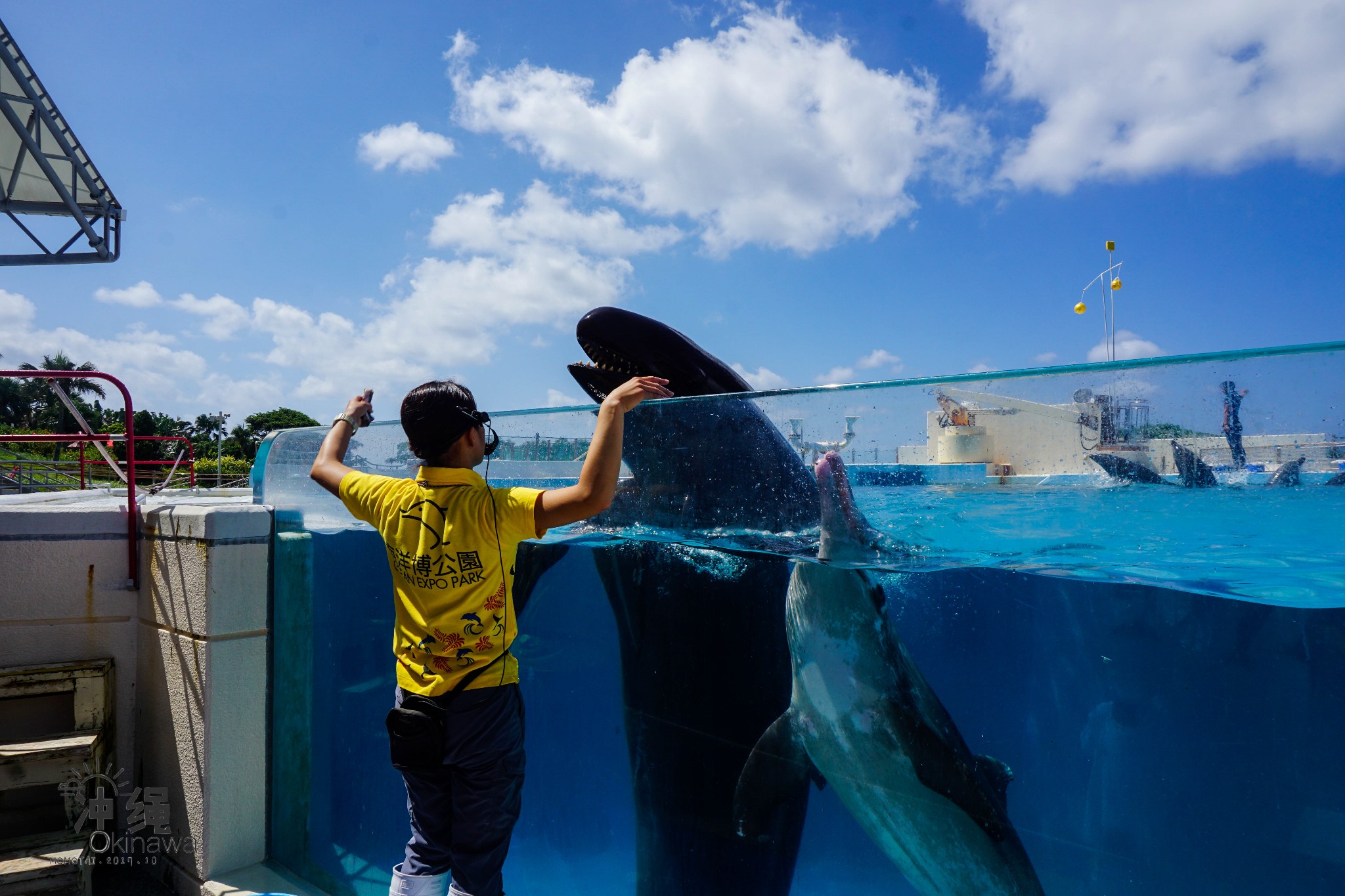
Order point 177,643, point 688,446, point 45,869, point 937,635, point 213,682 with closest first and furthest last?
point 688,446, point 45,869, point 937,635, point 213,682, point 177,643

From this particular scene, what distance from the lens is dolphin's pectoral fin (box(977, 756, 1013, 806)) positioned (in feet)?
10.5

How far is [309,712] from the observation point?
4.32m

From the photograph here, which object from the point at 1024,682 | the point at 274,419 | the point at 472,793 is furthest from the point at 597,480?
the point at 274,419

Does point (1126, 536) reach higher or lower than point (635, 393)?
lower

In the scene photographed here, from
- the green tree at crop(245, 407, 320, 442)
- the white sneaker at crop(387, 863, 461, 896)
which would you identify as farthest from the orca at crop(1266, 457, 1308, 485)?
the green tree at crop(245, 407, 320, 442)

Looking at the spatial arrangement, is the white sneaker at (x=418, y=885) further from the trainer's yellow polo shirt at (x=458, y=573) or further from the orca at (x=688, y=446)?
the orca at (x=688, y=446)

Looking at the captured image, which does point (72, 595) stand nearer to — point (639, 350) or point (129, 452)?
point (129, 452)

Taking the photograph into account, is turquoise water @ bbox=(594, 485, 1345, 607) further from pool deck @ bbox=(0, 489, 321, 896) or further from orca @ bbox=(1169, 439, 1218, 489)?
pool deck @ bbox=(0, 489, 321, 896)

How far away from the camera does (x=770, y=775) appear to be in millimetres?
3160

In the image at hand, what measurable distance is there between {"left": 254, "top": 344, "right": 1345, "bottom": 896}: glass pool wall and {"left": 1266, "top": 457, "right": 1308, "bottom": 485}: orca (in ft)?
0.07

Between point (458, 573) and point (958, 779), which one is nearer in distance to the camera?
point (458, 573)

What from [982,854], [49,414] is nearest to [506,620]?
[982,854]

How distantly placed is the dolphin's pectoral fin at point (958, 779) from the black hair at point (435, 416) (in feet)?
7.44

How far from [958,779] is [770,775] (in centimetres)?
78
